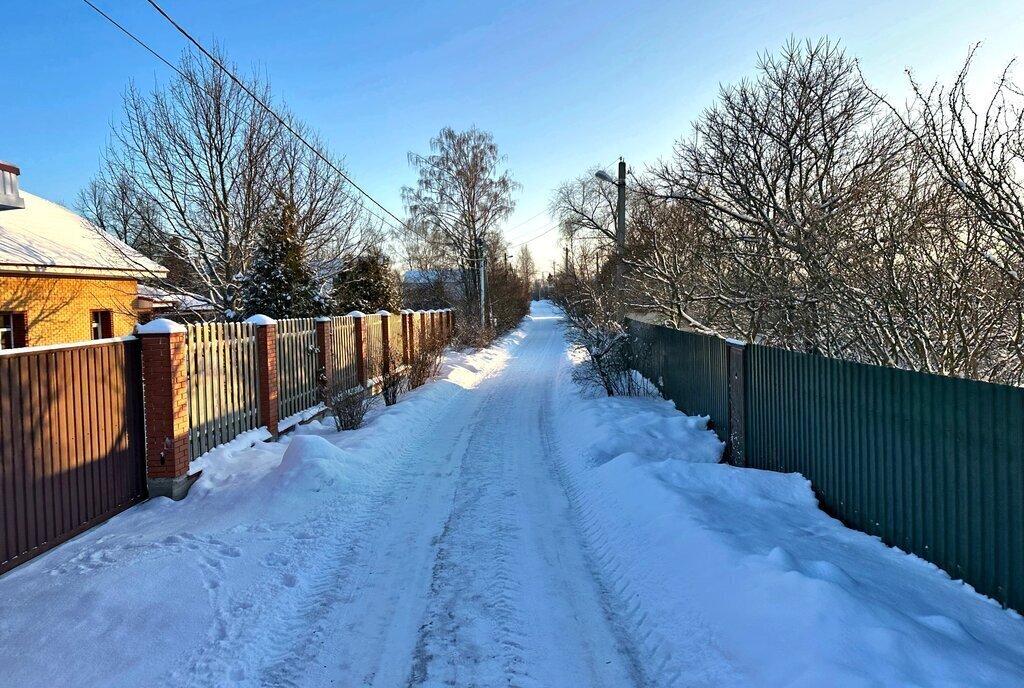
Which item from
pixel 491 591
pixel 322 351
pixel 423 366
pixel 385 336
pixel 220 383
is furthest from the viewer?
pixel 385 336

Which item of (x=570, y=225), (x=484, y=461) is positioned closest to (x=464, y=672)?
(x=484, y=461)

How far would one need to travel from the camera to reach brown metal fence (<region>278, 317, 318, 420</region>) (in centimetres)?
909

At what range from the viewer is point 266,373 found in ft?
26.9

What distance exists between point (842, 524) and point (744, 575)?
170 cm

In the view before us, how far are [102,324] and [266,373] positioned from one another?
9.10 meters

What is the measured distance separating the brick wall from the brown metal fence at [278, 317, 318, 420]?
5523 mm

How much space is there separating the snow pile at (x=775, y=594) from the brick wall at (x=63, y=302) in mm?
12224

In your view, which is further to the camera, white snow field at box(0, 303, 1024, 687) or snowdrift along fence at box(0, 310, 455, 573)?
snowdrift along fence at box(0, 310, 455, 573)

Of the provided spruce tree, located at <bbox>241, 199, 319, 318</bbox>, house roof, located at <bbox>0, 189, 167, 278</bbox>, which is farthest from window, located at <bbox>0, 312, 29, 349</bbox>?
spruce tree, located at <bbox>241, 199, 319, 318</bbox>

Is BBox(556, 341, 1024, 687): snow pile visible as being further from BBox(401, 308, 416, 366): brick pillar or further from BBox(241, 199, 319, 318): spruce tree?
BBox(241, 199, 319, 318): spruce tree

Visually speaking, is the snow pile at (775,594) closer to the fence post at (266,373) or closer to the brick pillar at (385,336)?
the fence post at (266,373)

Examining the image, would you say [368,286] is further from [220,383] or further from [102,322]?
[220,383]

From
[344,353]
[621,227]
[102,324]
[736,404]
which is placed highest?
[621,227]

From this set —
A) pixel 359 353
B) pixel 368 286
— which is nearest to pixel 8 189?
pixel 359 353
